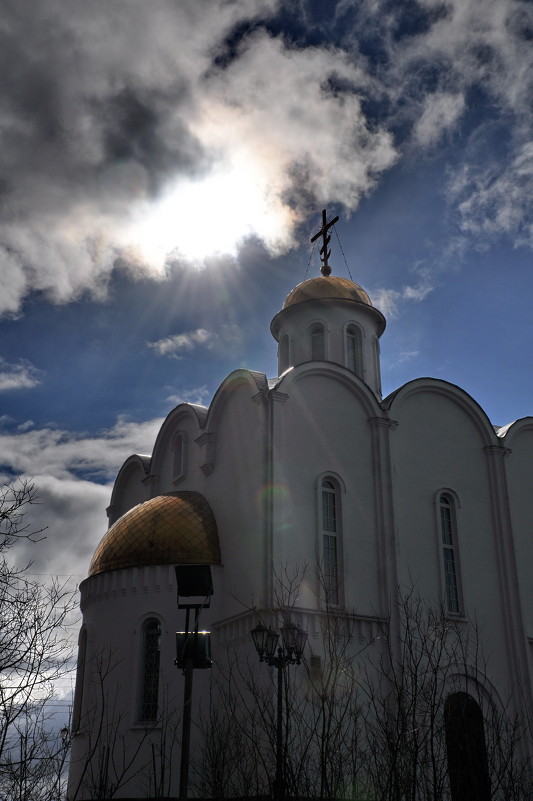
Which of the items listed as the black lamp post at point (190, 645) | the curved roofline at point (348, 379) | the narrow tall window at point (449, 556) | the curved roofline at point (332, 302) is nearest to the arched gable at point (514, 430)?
the narrow tall window at point (449, 556)

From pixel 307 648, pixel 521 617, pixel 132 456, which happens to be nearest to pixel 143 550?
pixel 307 648

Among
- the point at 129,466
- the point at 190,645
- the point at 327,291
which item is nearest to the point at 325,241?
the point at 327,291

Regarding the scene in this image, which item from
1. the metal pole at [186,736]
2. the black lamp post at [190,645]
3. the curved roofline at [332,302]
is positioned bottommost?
the metal pole at [186,736]

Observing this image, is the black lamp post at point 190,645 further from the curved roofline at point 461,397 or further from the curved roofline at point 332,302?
the curved roofline at point 332,302

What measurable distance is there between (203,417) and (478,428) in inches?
237

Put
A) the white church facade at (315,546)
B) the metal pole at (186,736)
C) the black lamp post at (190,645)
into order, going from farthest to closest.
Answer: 1. the white church facade at (315,546)
2. the black lamp post at (190,645)
3. the metal pole at (186,736)

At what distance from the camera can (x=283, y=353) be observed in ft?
68.4

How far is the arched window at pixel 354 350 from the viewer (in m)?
20.0

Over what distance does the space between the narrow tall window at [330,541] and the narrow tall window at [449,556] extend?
243cm

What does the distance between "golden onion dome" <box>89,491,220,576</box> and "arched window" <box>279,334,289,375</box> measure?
5.20 m

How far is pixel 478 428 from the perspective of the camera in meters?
18.2

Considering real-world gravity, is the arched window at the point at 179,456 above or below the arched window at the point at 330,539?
above

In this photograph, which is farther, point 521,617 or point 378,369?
point 378,369

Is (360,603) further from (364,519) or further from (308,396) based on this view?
(308,396)
